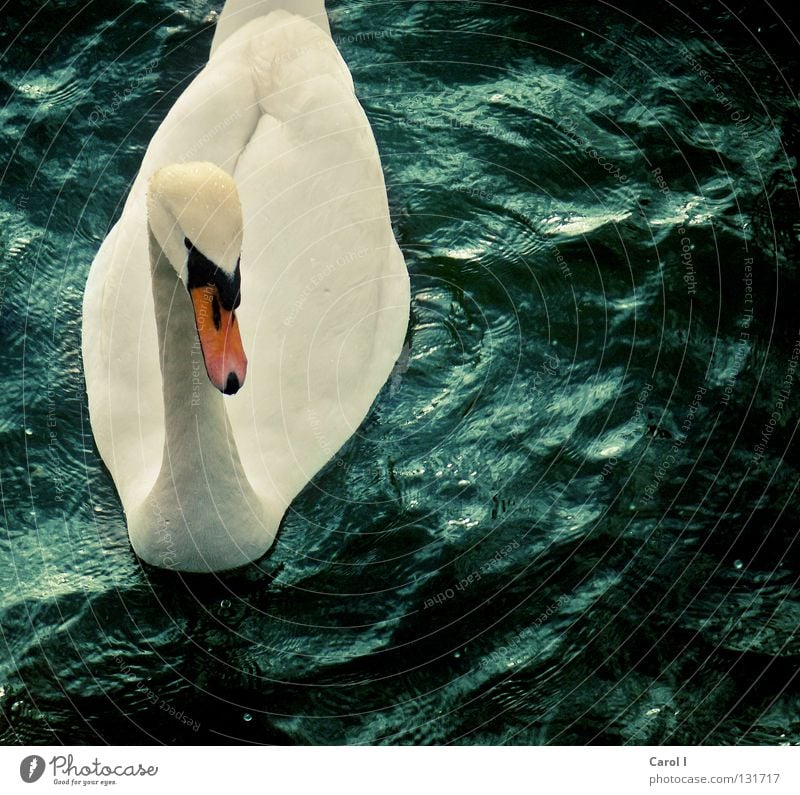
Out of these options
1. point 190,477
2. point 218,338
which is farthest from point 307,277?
point 218,338

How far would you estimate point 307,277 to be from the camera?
4316mm

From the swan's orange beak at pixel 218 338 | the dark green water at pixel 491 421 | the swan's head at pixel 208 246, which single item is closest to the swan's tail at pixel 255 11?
the dark green water at pixel 491 421

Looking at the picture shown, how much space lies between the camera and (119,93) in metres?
5.73

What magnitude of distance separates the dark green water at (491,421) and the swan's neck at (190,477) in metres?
0.13

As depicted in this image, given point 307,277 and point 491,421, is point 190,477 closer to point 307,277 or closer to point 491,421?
point 307,277

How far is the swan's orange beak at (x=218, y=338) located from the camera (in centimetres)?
352

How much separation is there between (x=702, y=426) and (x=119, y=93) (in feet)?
8.23

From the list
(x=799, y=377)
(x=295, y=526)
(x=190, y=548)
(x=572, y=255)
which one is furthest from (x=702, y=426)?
(x=190, y=548)

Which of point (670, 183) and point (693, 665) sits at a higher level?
point (670, 183)

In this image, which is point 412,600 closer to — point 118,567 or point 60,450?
point 118,567

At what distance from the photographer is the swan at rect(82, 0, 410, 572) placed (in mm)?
3965

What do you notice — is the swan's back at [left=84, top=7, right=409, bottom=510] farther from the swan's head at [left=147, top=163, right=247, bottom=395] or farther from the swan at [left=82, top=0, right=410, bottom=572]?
Answer: the swan's head at [left=147, top=163, right=247, bottom=395]

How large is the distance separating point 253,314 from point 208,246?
82 centimetres

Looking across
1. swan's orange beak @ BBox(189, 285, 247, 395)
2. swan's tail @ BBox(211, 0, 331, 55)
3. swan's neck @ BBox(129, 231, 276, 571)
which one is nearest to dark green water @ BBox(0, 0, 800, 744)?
swan's neck @ BBox(129, 231, 276, 571)
